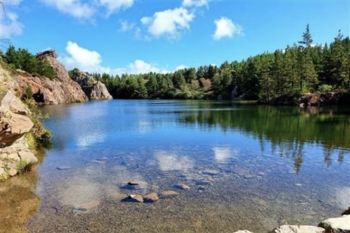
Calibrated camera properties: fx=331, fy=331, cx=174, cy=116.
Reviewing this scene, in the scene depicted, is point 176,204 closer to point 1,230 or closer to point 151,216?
point 151,216

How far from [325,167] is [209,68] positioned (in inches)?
7160

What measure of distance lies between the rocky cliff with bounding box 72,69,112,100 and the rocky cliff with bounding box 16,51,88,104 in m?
26.1

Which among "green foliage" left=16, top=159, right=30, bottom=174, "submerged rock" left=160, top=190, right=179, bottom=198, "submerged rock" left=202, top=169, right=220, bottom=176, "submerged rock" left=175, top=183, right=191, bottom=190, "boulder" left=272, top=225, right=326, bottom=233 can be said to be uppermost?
"boulder" left=272, top=225, right=326, bottom=233

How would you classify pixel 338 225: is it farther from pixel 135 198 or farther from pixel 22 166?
pixel 22 166

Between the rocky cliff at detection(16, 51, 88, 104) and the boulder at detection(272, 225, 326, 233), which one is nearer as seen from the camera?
the boulder at detection(272, 225, 326, 233)

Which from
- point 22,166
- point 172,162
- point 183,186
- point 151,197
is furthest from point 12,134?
point 172,162

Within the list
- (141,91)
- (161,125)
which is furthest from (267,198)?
(141,91)

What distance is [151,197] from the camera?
15406 millimetres

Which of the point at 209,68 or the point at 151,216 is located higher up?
the point at 209,68

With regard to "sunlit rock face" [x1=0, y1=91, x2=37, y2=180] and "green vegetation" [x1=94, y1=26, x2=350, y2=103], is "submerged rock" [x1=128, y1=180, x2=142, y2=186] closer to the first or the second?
"sunlit rock face" [x1=0, y1=91, x2=37, y2=180]

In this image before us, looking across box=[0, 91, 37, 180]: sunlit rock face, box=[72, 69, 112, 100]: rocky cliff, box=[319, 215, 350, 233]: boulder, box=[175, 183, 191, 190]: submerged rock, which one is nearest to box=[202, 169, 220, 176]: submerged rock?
box=[175, 183, 191, 190]: submerged rock

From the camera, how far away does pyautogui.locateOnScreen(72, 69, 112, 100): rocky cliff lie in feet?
559

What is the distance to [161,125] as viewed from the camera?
149 feet

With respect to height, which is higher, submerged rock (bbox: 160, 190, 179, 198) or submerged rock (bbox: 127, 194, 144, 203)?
submerged rock (bbox: 127, 194, 144, 203)
